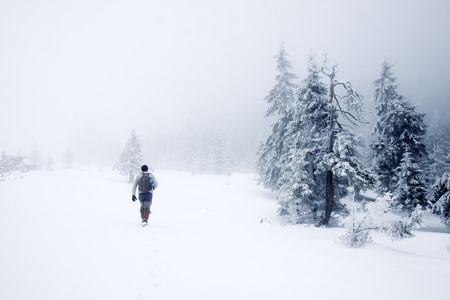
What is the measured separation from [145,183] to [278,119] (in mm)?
13245

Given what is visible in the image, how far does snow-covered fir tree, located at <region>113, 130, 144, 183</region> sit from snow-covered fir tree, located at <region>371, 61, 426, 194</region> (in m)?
33.5

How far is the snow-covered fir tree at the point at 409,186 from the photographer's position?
18641 mm

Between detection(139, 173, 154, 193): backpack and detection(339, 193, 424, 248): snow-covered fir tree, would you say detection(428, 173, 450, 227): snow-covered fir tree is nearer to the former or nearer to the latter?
detection(339, 193, 424, 248): snow-covered fir tree

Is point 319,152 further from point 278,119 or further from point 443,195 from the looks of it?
point 443,195

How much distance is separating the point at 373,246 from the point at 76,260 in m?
8.79

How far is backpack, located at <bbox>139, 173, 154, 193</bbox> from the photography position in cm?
860

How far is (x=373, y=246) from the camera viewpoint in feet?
25.2

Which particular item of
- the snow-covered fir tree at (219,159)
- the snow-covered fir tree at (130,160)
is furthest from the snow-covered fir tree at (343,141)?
the snow-covered fir tree at (219,159)

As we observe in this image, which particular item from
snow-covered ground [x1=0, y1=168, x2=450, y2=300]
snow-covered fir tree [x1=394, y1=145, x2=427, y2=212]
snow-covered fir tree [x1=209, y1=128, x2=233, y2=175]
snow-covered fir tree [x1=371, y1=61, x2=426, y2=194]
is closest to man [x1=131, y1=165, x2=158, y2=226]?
snow-covered ground [x1=0, y1=168, x2=450, y2=300]

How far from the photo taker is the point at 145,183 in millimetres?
8664

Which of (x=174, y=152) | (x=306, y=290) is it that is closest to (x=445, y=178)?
(x=306, y=290)

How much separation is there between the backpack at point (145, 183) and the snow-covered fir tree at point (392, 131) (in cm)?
1878

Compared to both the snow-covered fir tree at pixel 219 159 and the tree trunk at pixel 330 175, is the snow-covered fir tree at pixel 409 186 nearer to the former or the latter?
the tree trunk at pixel 330 175

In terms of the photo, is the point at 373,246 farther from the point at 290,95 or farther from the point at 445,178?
the point at 290,95
